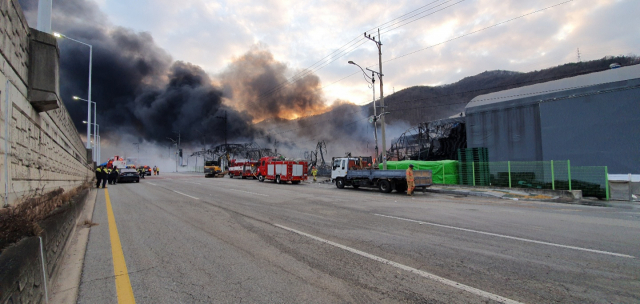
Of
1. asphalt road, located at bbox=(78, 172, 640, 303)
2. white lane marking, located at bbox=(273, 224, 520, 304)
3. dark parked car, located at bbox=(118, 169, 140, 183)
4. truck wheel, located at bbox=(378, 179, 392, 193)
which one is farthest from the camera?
dark parked car, located at bbox=(118, 169, 140, 183)

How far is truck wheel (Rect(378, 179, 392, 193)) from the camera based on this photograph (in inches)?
633

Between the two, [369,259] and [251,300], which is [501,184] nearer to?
[369,259]

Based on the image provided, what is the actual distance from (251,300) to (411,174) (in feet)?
43.0

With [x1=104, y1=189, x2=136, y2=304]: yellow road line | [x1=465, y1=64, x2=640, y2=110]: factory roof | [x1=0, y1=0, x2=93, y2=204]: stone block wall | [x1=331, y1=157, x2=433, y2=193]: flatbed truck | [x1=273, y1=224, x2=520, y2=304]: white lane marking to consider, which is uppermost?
[x1=465, y1=64, x2=640, y2=110]: factory roof

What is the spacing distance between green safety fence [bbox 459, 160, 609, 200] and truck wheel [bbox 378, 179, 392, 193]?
19.6 ft

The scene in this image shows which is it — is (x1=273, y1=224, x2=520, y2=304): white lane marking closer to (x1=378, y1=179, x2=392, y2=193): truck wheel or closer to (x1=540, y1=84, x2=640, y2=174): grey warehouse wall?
(x1=378, y1=179, x2=392, y2=193): truck wheel

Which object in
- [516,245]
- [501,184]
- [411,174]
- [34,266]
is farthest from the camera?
[501,184]

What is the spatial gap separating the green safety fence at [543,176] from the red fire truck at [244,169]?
67.9ft

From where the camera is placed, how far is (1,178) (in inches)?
126

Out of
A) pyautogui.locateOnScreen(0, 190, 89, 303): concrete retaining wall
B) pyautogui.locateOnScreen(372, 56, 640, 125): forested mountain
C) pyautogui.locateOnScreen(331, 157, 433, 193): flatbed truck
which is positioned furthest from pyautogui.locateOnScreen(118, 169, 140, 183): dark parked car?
pyautogui.locateOnScreen(372, 56, 640, 125): forested mountain

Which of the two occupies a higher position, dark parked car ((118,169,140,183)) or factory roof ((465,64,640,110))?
factory roof ((465,64,640,110))

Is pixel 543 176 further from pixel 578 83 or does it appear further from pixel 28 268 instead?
pixel 28 268

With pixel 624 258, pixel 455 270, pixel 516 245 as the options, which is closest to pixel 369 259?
pixel 455 270

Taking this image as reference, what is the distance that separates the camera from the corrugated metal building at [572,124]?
18.4 metres
